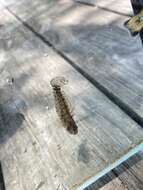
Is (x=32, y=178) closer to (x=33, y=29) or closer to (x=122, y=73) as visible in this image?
(x=122, y=73)

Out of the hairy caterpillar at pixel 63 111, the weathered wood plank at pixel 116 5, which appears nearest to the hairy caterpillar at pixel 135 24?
the weathered wood plank at pixel 116 5

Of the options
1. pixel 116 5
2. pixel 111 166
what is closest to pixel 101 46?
pixel 116 5

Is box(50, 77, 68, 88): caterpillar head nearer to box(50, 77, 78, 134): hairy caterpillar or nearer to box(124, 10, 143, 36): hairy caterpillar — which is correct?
box(50, 77, 78, 134): hairy caterpillar

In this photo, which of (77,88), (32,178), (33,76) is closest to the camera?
(32,178)

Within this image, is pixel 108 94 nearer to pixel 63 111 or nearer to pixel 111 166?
pixel 63 111

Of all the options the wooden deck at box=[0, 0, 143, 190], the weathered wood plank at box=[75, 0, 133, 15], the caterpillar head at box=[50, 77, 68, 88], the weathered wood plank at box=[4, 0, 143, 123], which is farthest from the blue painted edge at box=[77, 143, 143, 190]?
the weathered wood plank at box=[75, 0, 133, 15]

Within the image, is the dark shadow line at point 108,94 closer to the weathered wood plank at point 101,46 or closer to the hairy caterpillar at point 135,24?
the weathered wood plank at point 101,46

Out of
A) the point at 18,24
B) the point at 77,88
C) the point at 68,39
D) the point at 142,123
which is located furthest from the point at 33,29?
the point at 142,123

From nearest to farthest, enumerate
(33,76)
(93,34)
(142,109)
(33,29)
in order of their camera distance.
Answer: (142,109) → (33,76) → (93,34) → (33,29)
